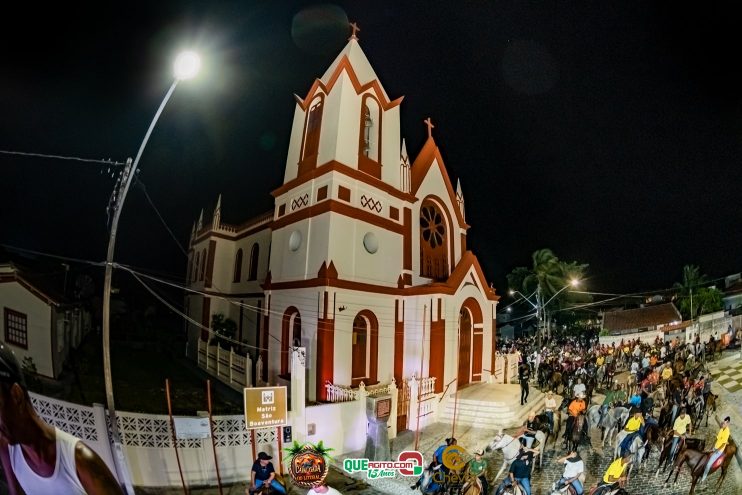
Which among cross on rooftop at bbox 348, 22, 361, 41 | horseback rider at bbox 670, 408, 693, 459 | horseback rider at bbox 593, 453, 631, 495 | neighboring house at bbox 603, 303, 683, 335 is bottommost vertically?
horseback rider at bbox 593, 453, 631, 495

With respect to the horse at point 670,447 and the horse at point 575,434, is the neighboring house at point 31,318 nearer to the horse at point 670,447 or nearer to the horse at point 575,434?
the horse at point 575,434

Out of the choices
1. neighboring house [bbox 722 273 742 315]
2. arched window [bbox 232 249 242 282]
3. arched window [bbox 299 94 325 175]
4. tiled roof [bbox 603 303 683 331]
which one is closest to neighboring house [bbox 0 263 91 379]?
arched window [bbox 232 249 242 282]

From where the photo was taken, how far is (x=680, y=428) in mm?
3857

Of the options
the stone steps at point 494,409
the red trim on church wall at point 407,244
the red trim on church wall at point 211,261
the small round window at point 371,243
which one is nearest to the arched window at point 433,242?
the red trim on church wall at point 407,244

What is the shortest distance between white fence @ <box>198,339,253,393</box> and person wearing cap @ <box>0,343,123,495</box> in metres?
1.19

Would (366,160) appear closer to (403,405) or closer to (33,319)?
(403,405)

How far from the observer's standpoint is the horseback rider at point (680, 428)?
3812mm

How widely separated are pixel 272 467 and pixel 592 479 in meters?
3.23

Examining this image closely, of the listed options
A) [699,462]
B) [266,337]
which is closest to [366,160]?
[266,337]

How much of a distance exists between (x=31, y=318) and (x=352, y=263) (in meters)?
3.14

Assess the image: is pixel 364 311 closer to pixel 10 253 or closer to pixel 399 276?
pixel 399 276

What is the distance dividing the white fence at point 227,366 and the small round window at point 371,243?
1948mm

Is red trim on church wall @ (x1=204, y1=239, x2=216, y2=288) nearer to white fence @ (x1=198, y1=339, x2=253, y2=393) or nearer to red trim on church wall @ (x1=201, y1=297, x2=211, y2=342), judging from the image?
red trim on church wall @ (x1=201, y1=297, x2=211, y2=342)

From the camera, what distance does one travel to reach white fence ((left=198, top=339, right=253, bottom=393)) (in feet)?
13.0
